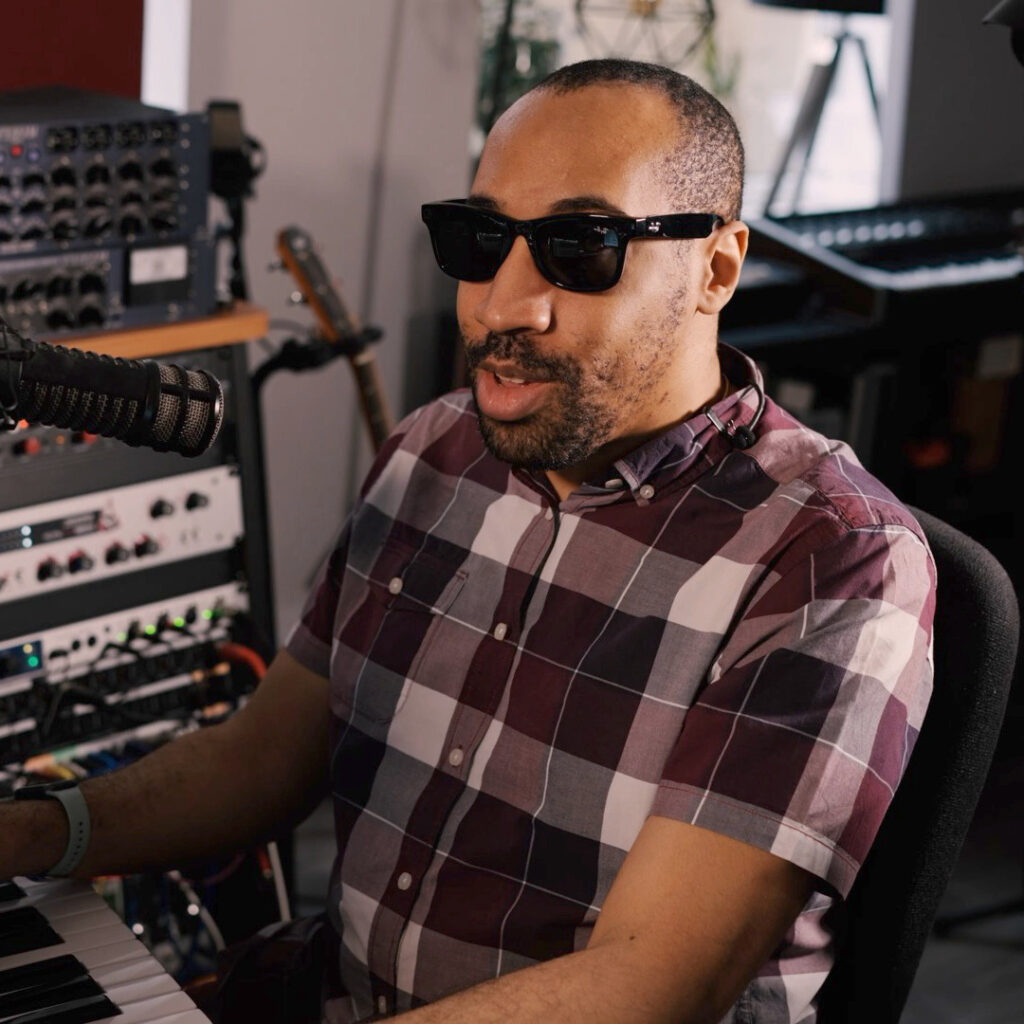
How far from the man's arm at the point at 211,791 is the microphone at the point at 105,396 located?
0.58m

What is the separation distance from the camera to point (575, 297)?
143cm

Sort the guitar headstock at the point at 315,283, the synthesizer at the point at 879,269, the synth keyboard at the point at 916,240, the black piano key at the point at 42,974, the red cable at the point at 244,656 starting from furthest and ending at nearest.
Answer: the synth keyboard at the point at 916,240, the synthesizer at the point at 879,269, the guitar headstock at the point at 315,283, the red cable at the point at 244,656, the black piano key at the point at 42,974

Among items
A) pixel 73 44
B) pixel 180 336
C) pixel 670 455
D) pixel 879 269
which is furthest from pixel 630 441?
pixel 879 269

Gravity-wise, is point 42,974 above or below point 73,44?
below

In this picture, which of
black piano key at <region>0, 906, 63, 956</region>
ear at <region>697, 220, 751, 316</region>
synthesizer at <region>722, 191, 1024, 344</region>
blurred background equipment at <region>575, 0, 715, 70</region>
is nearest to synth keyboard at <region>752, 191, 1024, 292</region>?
synthesizer at <region>722, 191, 1024, 344</region>

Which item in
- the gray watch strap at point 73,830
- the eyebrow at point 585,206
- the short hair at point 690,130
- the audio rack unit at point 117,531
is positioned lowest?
the gray watch strap at point 73,830

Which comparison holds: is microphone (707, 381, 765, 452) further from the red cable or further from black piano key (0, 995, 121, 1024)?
the red cable

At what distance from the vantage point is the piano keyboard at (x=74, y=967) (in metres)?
1.25

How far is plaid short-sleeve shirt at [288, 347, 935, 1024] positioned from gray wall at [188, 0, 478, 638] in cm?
185

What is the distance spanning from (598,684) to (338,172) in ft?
7.59

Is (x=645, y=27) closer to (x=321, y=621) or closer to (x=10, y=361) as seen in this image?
(x=321, y=621)

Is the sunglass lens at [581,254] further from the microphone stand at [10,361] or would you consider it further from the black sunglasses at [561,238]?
the microphone stand at [10,361]

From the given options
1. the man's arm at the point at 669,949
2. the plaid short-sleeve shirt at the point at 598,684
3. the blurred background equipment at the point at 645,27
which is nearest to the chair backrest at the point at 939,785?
the plaid short-sleeve shirt at the point at 598,684

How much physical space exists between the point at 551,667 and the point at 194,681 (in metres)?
0.88
